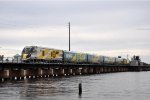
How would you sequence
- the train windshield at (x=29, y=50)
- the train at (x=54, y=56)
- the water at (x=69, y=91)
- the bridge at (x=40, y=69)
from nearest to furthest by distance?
the water at (x=69, y=91), the bridge at (x=40, y=69), the train windshield at (x=29, y=50), the train at (x=54, y=56)

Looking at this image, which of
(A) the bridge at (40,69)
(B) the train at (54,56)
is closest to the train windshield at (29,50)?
(B) the train at (54,56)

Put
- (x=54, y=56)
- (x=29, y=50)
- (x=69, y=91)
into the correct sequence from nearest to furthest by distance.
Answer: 1. (x=69, y=91)
2. (x=29, y=50)
3. (x=54, y=56)

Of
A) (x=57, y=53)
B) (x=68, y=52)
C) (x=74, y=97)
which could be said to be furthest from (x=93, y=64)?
(x=74, y=97)

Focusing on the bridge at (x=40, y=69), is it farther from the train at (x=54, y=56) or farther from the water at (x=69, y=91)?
the water at (x=69, y=91)

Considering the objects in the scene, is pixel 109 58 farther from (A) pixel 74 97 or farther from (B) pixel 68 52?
(A) pixel 74 97

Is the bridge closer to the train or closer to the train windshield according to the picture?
the train

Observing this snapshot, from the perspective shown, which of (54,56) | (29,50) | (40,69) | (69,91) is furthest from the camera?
(54,56)

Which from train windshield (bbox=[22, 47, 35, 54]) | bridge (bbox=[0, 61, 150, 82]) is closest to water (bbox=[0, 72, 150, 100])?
bridge (bbox=[0, 61, 150, 82])

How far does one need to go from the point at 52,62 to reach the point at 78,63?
71.4 ft

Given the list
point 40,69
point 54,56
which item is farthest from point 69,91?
point 54,56

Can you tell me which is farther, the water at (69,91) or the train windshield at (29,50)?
the train windshield at (29,50)

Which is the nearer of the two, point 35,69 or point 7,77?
point 7,77

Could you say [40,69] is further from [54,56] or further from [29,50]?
[54,56]

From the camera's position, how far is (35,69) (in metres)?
82.9
